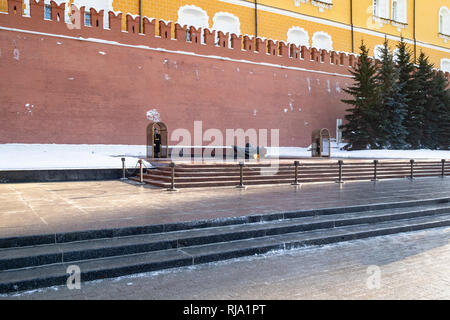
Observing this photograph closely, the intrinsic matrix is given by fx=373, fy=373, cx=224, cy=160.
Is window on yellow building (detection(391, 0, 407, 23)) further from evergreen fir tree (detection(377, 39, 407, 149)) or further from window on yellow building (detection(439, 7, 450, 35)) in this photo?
evergreen fir tree (detection(377, 39, 407, 149))

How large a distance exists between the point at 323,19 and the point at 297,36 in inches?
86.4

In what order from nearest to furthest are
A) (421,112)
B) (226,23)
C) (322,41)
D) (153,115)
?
(153,115), (226,23), (421,112), (322,41)

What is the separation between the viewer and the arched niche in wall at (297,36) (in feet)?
67.9

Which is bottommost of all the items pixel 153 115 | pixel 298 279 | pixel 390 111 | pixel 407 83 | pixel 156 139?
pixel 298 279

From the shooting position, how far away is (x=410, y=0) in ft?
83.5

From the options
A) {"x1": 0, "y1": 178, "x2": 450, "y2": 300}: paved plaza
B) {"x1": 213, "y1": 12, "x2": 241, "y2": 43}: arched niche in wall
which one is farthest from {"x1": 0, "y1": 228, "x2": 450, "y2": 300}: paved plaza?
{"x1": 213, "y1": 12, "x2": 241, "y2": 43}: arched niche in wall

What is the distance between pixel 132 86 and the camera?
1361cm

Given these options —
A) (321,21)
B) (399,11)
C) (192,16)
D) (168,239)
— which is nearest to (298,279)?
(168,239)

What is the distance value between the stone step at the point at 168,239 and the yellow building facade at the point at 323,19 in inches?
493

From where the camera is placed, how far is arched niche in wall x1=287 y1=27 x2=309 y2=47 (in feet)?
67.9

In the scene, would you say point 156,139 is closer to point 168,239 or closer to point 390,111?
point 168,239

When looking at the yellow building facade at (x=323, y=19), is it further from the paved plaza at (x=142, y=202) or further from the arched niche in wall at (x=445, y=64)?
the paved plaza at (x=142, y=202)

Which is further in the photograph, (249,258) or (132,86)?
(132,86)

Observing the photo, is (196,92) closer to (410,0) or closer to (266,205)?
(266,205)
